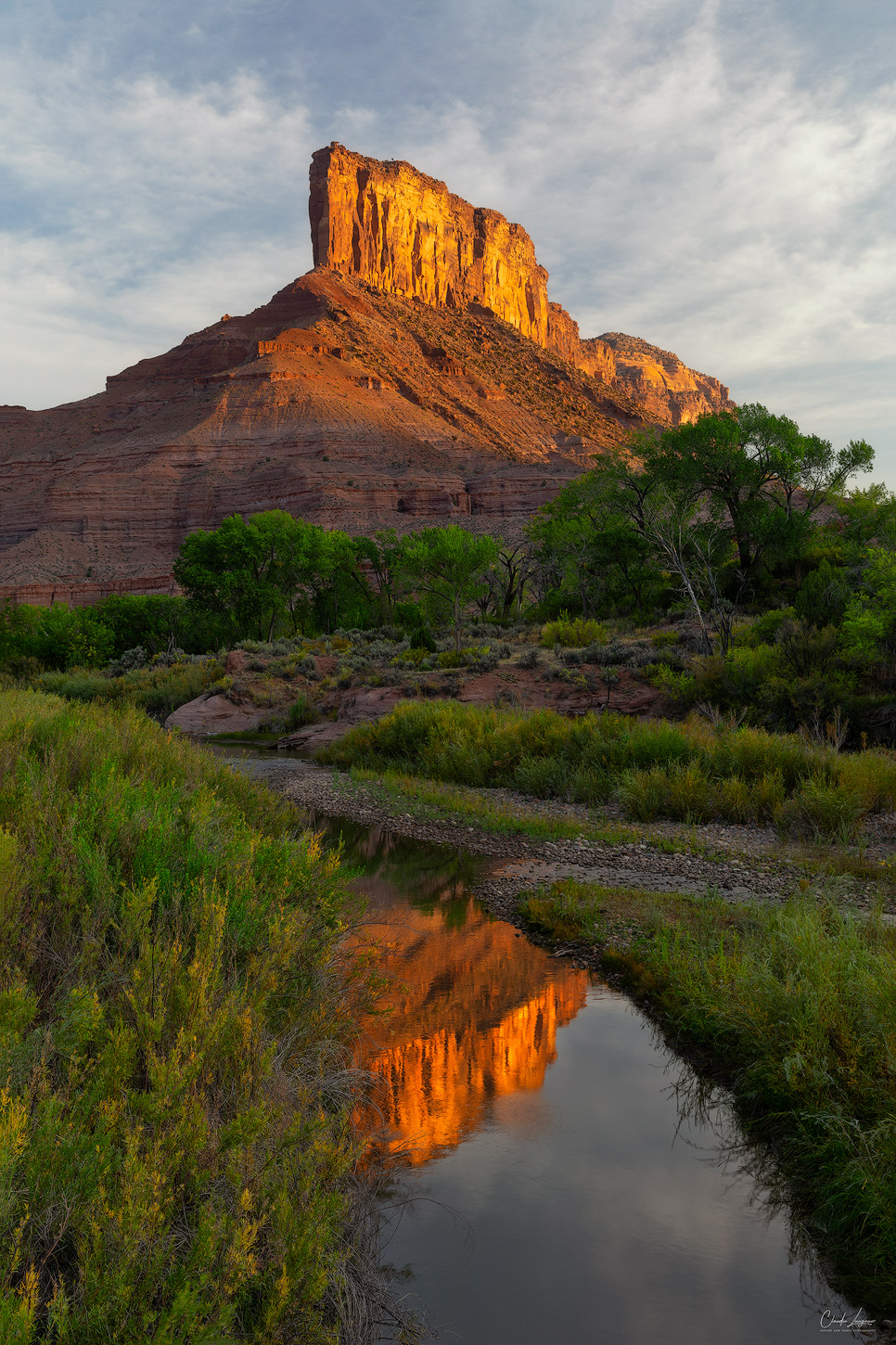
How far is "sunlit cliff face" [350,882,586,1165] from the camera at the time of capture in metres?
5.43

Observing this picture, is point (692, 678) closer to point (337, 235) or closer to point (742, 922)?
point (742, 922)

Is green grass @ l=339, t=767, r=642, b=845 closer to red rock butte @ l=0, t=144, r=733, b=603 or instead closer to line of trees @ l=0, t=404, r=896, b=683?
line of trees @ l=0, t=404, r=896, b=683

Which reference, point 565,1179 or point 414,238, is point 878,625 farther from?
point 414,238

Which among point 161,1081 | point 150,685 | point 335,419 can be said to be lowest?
point 150,685

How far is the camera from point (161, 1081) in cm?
315

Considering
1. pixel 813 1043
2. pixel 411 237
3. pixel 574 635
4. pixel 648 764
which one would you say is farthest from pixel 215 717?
pixel 411 237

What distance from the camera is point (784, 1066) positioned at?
4.91 m

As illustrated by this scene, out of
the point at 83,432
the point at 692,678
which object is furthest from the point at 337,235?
the point at 692,678

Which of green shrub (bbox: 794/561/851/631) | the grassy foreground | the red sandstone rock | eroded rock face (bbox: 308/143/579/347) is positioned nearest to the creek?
the grassy foreground

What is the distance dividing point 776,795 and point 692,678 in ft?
28.0

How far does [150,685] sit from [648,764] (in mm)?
27810

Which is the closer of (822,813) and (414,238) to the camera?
(822,813)

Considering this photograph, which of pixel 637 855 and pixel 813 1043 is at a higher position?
pixel 813 1043

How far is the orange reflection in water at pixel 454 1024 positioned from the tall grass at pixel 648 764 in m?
5.37
